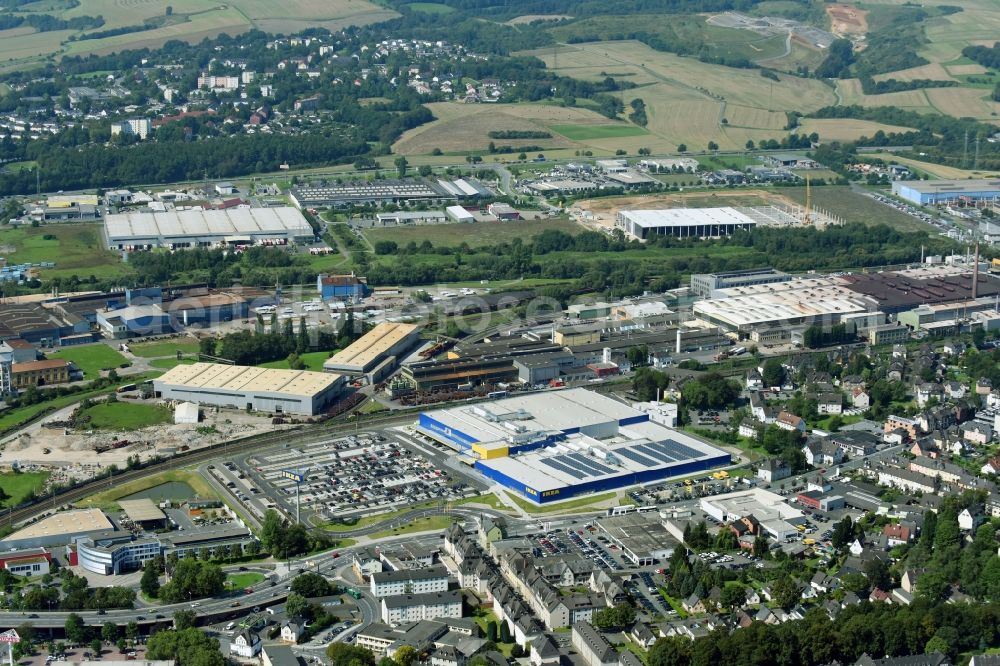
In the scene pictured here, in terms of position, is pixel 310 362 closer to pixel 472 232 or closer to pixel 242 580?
pixel 242 580

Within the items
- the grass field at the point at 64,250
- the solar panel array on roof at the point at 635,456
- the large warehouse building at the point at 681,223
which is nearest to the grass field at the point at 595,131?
the large warehouse building at the point at 681,223

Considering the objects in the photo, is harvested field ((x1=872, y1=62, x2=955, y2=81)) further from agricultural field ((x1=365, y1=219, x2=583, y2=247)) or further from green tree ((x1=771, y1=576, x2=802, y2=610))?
green tree ((x1=771, y1=576, x2=802, y2=610))

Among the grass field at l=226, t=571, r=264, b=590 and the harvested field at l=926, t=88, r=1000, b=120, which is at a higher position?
the harvested field at l=926, t=88, r=1000, b=120

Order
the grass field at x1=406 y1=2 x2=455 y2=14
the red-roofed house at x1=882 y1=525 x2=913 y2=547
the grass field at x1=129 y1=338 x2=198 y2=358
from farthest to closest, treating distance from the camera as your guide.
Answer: the grass field at x1=406 y1=2 x2=455 y2=14 < the grass field at x1=129 y1=338 x2=198 y2=358 < the red-roofed house at x1=882 y1=525 x2=913 y2=547

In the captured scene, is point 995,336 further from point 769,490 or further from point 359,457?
point 359,457

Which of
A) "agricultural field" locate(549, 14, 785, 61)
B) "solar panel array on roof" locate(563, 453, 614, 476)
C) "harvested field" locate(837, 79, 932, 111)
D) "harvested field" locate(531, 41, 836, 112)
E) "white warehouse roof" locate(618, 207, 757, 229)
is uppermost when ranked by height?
"agricultural field" locate(549, 14, 785, 61)

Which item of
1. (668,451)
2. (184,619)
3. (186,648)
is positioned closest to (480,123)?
(668,451)

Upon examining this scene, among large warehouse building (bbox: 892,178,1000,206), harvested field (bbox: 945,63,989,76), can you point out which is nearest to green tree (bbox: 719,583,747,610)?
large warehouse building (bbox: 892,178,1000,206)
